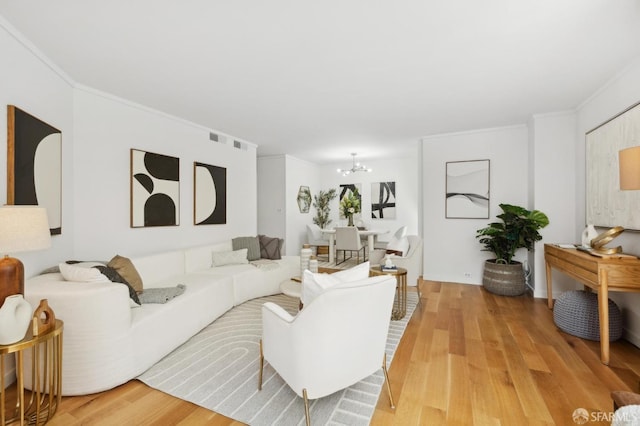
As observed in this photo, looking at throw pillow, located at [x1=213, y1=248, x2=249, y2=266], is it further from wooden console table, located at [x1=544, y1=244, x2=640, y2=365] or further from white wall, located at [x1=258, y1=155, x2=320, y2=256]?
wooden console table, located at [x1=544, y1=244, x2=640, y2=365]

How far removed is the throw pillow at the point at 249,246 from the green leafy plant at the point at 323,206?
368cm

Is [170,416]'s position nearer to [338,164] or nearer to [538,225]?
[538,225]

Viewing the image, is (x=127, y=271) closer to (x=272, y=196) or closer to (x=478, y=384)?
(x=478, y=384)

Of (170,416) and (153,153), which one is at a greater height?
(153,153)

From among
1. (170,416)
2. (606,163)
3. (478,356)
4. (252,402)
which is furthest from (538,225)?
(170,416)

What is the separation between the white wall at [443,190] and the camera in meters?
4.66

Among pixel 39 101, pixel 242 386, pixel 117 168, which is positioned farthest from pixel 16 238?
pixel 117 168

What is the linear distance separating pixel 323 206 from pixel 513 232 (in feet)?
16.4

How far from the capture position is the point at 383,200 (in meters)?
7.84

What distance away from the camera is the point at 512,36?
7.19ft

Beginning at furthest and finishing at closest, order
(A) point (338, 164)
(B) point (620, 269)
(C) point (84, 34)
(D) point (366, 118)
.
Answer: (A) point (338, 164) < (D) point (366, 118) < (B) point (620, 269) < (C) point (84, 34)

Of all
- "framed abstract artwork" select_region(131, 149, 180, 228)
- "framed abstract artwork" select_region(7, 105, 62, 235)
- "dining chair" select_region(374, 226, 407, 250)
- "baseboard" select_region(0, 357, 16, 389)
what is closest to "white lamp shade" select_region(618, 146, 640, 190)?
"dining chair" select_region(374, 226, 407, 250)

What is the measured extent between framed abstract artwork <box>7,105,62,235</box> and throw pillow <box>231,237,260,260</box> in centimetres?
221

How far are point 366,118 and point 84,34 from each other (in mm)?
3166
